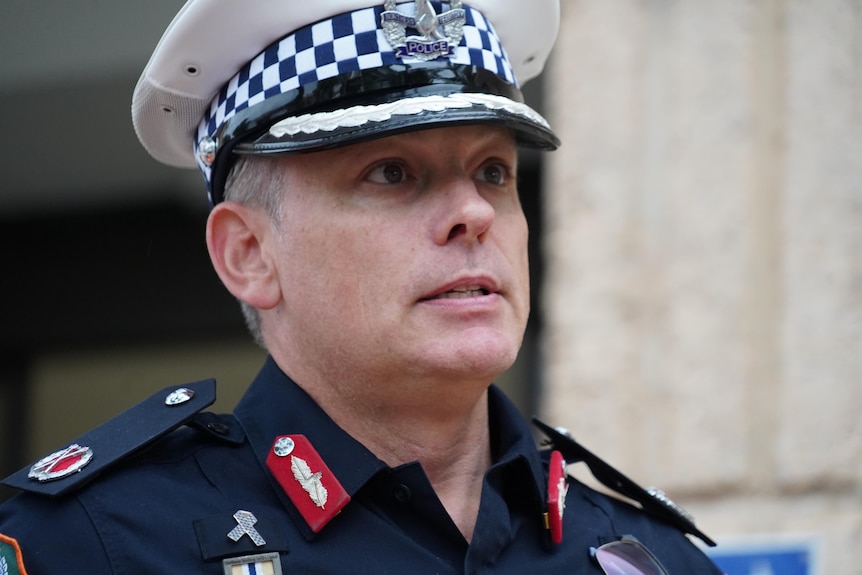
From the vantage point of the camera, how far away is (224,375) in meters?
4.27

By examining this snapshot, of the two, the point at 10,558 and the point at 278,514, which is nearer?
the point at 10,558

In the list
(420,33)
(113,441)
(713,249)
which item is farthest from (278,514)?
(713,249)

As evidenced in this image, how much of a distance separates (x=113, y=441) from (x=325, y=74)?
2.35ft

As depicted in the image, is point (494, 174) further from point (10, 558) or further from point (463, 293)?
point (10, 558)

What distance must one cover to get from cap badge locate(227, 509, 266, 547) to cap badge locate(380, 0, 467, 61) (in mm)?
817

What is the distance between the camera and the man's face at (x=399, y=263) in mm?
2170

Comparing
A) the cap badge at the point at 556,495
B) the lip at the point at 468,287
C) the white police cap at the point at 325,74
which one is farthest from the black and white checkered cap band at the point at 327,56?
the cap badge at the point at 556,495

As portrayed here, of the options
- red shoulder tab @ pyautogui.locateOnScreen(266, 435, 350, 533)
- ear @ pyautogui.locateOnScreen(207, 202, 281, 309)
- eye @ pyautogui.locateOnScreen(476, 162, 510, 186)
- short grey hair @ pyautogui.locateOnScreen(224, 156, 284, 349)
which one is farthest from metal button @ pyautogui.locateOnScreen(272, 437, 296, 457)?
eye @ pyautogui.locateOnScreen(476, 162, 510, 186)

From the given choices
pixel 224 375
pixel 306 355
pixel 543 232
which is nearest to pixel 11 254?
pixel 224 375

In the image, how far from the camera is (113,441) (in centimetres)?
215

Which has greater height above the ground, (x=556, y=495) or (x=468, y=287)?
(x=468, y=287)

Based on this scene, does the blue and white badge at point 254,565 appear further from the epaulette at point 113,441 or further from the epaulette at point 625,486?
the epaulette at point 625,486

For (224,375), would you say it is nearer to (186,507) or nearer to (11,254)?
(11,254)

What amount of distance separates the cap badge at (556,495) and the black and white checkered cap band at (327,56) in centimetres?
72
